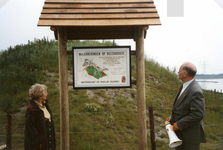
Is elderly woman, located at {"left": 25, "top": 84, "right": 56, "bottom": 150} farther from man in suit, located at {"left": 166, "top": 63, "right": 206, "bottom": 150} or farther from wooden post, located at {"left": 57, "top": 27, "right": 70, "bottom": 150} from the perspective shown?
man in suit, located at {"left": 166, "top": 63, "right": 206, "bottom": 150}

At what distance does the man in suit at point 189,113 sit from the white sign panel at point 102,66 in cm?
142

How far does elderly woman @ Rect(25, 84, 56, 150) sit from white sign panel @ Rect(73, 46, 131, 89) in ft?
3.66

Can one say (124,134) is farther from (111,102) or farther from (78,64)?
(78,64)

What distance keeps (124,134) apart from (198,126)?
439cm

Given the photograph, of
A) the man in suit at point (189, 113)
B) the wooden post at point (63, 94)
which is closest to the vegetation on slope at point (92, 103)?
the wooden post at point (63, 94)

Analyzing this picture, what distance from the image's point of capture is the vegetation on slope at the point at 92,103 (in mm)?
6547

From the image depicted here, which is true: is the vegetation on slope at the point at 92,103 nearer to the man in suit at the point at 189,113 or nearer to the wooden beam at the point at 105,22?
the man in suit at the point at 189,113

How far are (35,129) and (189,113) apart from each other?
2533mm

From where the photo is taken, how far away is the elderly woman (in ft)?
9.90

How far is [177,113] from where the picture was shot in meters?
2.97

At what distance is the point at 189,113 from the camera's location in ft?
9.32

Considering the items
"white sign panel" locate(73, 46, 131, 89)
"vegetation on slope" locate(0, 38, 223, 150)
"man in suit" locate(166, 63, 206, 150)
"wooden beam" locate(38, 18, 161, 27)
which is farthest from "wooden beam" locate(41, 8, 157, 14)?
"vegetation on slope" locate(0, 38, 223, 150)

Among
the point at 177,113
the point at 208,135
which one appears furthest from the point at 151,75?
the point at 177,113

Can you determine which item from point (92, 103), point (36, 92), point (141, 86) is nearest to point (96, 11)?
point (141, 86)
